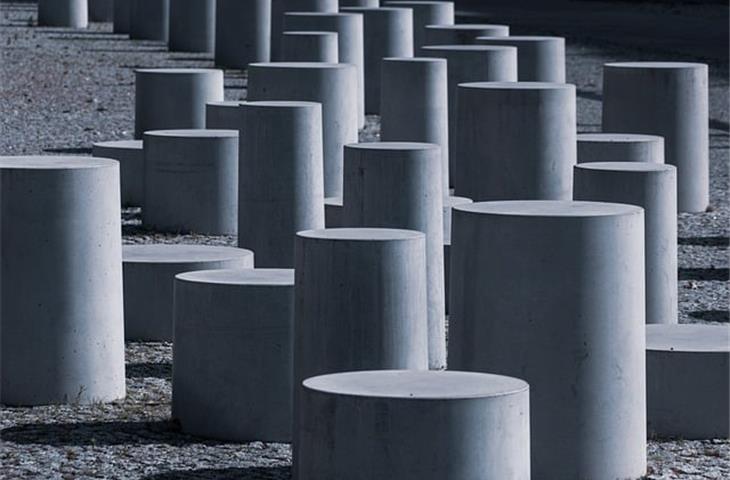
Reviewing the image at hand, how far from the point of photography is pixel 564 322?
6.97 meters

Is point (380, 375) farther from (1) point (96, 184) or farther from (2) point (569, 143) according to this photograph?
(2) point (569, 143)

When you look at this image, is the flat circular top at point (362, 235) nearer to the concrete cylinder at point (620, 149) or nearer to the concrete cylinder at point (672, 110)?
the concrete cylinder at point (620, 149)

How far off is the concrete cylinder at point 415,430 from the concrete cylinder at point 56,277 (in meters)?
2.08

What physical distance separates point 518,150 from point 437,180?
9.06ft

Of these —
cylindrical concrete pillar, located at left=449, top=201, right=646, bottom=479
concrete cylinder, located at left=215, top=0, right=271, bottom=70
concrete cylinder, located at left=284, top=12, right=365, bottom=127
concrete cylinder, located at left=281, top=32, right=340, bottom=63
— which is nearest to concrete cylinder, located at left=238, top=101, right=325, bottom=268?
cylindrical concrete pillar, located at left=449, top=201, right=646, bottom=479

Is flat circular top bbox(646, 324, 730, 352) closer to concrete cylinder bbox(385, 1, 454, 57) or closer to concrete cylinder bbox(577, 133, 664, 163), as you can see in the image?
concrete cylinder bbox(577, 133, 664, 163)

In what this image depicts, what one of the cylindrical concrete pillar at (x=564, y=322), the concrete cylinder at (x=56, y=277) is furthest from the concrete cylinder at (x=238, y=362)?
the cylindrical concrete pillar at (x=564, y=322)

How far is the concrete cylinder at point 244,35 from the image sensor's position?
25.4 metres

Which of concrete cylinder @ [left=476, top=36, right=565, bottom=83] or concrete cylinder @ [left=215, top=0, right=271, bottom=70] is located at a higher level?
concrete cylinder @ [left=215, top=0, right=271, bottom=70]

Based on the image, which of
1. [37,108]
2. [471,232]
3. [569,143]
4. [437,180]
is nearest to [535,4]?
[37,108]

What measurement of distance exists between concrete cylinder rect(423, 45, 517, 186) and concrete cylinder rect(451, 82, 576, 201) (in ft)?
9.75

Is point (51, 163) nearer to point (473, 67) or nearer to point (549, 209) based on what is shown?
point (549, 209)

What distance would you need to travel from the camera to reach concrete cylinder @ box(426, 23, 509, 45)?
19.8m

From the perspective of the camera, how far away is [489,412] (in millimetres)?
6117
